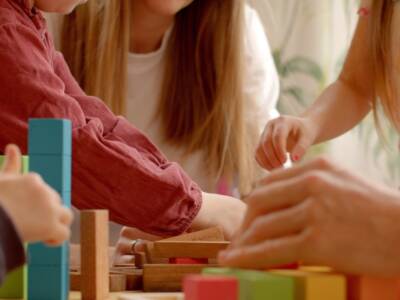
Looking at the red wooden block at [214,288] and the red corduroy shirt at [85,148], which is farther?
the red corduroy shirt at [85,148]

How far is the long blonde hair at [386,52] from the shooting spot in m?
1.48

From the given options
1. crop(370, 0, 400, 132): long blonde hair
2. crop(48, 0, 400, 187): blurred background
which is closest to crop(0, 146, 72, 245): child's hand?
crop(370, 0, 400, 132): long blonde hair

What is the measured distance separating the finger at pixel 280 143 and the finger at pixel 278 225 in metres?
0.69

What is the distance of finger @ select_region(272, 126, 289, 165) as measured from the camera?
1.28m

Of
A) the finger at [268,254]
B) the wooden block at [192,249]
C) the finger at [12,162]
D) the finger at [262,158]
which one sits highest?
the finger at [262,158]

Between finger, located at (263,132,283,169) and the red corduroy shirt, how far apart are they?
25 cm

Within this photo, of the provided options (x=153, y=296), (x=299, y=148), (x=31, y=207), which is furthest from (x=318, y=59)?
(x=31, y=207)

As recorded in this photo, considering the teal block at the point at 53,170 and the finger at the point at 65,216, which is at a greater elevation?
the teal block at the point at 53,170

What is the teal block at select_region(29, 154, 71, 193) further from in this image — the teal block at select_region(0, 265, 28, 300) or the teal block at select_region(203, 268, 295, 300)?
the teal block at select_region(203, 268, 295, 300)

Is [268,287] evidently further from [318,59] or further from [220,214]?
[318,59]

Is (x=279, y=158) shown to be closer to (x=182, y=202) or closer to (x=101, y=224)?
(x=182, y=202)

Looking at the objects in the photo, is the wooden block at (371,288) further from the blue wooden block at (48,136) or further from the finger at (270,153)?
the finger at (270,153)

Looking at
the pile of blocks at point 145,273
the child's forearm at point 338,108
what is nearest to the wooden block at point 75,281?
the pile of blocks at point 145,273

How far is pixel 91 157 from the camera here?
963 mm
